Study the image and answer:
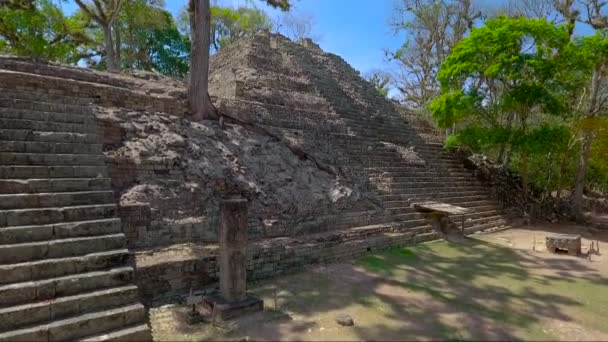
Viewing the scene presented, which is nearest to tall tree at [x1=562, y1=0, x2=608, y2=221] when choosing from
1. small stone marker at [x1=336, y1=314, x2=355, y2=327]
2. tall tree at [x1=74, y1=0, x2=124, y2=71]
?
small stone marker at [x1=336, y1=314, x2=355, y2=327]

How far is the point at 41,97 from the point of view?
7.04 m

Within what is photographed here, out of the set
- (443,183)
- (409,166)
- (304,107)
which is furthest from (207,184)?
(443,183)

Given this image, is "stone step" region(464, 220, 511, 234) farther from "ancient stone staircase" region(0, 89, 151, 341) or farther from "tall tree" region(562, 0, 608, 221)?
"ancient stone staircase" region(0, 89, 151, 341)

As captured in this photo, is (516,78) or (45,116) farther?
(516,78)

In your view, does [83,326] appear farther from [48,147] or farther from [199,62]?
[199,62]

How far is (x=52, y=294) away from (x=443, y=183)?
1226 cm

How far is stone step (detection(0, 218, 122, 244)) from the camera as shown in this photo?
4688mm

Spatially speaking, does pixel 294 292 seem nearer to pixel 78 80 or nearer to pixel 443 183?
pixel 78 80

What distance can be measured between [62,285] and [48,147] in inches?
103

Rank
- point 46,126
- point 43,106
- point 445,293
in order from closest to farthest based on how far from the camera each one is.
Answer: point 46,126
point 445,293
point 43,106

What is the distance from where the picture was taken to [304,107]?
1422cm

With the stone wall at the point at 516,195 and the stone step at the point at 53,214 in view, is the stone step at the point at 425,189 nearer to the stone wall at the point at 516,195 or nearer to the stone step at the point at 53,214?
the stone wall at the point at 516,195

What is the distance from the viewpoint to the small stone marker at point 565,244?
9352 mm

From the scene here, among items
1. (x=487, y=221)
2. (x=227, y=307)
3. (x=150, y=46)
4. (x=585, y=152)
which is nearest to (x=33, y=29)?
(x=150, y=46)
